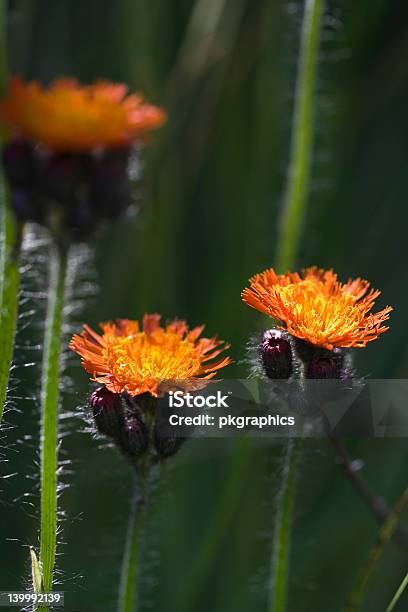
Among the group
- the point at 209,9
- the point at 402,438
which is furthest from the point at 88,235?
the point at 209,9

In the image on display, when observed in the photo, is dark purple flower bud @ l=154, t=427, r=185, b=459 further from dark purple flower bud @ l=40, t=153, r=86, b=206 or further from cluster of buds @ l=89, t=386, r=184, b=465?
dark purple flower bud @ l=40, t=153, r=86, b=206

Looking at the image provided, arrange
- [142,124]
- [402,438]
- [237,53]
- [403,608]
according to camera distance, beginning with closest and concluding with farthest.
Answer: [142,124]
[403,608]
[402,438]
[237,53]

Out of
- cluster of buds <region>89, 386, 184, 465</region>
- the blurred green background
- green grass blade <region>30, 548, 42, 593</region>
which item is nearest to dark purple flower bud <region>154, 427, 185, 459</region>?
cluster of buds <region>89, 386, 184, 465</region>

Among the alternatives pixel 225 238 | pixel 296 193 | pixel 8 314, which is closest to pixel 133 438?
pixel 8 314

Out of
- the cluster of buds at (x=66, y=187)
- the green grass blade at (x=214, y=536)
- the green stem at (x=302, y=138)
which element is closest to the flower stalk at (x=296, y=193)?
the green stem at (x=302, y=138)

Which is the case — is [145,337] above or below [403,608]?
above

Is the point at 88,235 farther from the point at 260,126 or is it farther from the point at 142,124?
the point at 260,126
